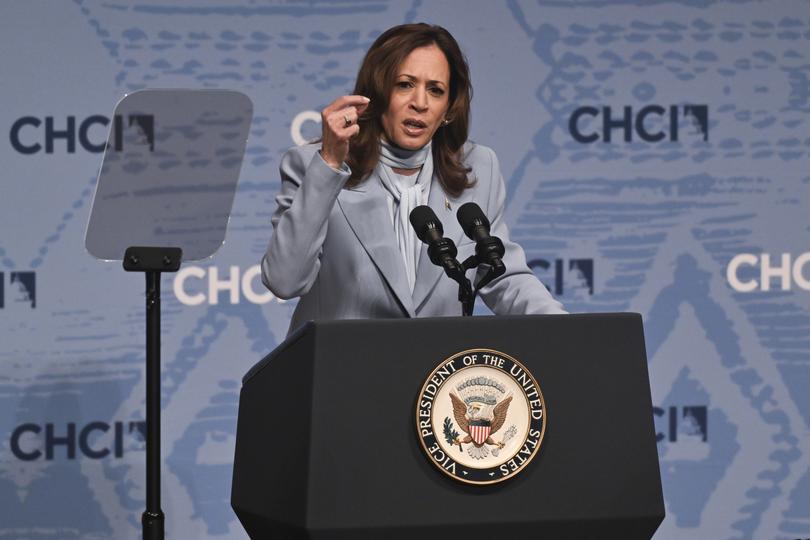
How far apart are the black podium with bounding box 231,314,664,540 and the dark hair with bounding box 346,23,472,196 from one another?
0.67m

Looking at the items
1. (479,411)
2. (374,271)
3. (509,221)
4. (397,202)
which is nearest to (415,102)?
(397,202)

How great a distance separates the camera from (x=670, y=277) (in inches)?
132

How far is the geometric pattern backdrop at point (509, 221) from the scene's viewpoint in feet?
10.4

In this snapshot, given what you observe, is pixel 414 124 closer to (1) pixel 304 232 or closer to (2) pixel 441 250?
(1) pixel 304 232

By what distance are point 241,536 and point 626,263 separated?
135 centimetres

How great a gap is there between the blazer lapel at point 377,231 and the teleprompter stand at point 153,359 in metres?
0.40

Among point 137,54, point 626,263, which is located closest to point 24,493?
point 137,54

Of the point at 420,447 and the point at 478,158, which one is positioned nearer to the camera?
the point at 420,447

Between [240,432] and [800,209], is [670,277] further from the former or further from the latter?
[240,432]

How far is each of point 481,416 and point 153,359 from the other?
958 mm

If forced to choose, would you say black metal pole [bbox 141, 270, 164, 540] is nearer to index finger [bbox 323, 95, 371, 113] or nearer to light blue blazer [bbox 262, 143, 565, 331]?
light blue blazer [bbox 262, 143, 565, 331]

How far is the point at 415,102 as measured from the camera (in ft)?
7.36

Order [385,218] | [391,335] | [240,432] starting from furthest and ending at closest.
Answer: [385,218], [240,432], [391,335]

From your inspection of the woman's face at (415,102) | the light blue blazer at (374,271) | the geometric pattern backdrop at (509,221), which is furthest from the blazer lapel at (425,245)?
the geometric pattern backdrop at (509,221)
